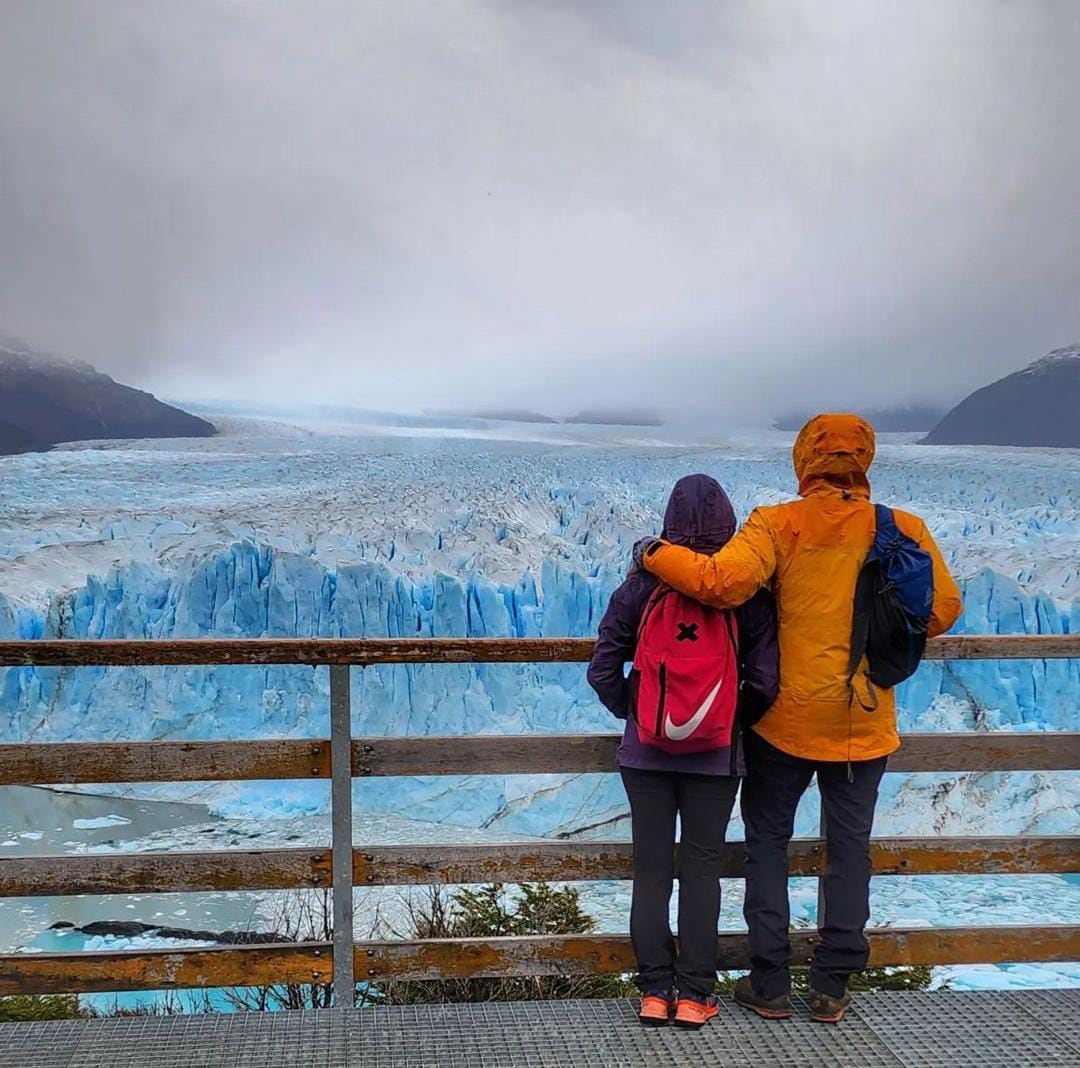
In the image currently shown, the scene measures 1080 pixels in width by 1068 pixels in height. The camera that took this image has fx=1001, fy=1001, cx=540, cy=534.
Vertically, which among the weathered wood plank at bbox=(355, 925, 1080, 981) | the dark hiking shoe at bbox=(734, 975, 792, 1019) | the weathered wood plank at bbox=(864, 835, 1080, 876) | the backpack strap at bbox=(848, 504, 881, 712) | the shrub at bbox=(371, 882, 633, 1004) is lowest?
the shrub at bbox=(371, 882, 633, 1004)

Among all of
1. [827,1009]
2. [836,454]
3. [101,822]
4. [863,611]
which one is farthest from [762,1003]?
[101,822]

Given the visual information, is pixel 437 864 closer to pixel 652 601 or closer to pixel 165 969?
pixel 165 969

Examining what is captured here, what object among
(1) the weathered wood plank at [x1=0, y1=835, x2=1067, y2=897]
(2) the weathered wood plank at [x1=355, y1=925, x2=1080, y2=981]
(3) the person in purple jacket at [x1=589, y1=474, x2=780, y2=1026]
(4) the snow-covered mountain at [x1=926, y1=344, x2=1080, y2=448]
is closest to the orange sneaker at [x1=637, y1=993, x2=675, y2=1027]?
(3) the person in purple jacket at [x1=589, y1=474, x2=780, y2=1026]

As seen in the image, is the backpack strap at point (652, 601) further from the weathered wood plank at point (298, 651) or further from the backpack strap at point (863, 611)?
the backpack strap at point (863, 611)

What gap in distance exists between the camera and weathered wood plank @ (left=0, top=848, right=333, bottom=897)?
5.79ft

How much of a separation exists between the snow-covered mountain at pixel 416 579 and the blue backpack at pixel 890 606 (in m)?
4.68

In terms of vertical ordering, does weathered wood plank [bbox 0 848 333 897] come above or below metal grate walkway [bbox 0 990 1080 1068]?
above

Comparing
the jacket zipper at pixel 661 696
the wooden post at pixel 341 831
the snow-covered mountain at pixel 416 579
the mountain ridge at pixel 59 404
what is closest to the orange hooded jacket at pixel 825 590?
the jacket zipper at pixel 661 696

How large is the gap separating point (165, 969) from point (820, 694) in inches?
49.7

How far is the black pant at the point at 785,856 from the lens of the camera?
1778 millimetres

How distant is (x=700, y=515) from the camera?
5.69 ft

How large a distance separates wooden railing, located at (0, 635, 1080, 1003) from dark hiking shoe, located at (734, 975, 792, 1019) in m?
0.07

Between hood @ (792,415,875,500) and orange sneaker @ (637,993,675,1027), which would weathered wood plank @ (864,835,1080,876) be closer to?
orange sneaker @ (637,993,675,1027)

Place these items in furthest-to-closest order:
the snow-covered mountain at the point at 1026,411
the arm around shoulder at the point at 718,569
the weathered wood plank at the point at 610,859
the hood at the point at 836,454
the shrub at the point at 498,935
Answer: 1. the snow-covered mountain at the point at 1026,411
2. the shrub at the point at 498,935
3. the weathered wood plank at the point at 610,859
4. the hood at the point at 836,454
5. the arm around shoulder at the point at 718,569
